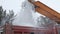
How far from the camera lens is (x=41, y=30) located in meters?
3.56

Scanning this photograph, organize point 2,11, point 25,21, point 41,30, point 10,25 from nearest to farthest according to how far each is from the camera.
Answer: point 10,25
point 41,30
point 25,21
point 2,11

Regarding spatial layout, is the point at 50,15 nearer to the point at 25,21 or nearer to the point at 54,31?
the point at 54,31

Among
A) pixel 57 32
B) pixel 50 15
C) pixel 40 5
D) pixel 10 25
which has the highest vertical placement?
pixel 40 5

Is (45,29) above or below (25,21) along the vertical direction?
below

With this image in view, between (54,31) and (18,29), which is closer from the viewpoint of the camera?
(18,29)

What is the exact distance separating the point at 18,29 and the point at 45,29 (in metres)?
0.85

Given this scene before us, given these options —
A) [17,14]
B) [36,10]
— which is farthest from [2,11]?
[36,10]

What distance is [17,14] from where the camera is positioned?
5.59m

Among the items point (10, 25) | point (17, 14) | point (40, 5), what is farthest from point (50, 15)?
point (17, 14)

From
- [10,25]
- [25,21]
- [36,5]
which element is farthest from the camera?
[25,21]

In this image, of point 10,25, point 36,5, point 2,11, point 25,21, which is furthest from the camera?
point 2,11

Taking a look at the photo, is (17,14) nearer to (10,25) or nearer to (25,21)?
(25,21)

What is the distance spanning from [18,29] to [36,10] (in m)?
0.96

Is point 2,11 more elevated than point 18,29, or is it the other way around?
point 2,11
